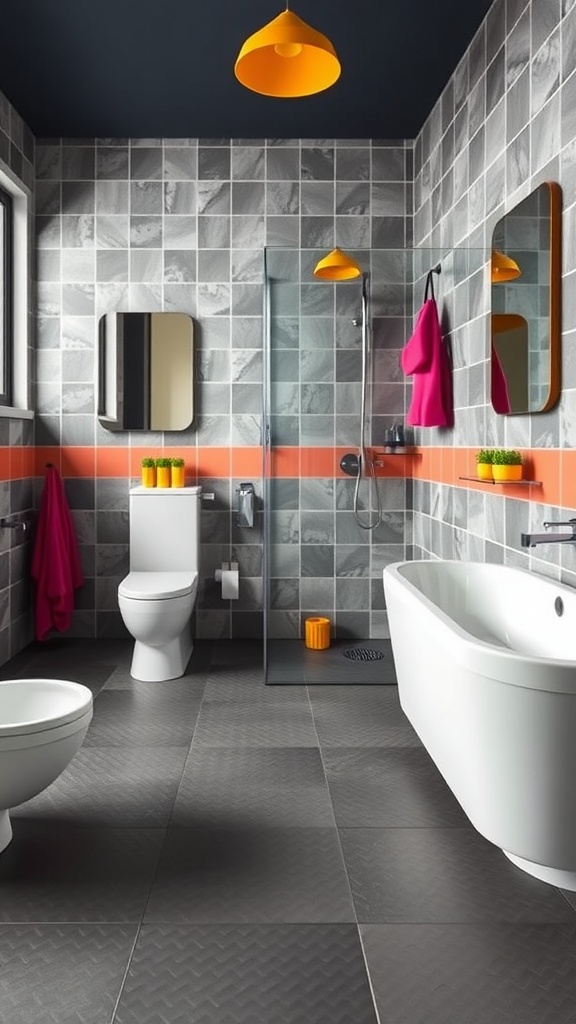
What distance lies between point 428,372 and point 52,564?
224 centimetres

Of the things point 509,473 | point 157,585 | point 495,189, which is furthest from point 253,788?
point 495,189

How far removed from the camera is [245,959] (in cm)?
186

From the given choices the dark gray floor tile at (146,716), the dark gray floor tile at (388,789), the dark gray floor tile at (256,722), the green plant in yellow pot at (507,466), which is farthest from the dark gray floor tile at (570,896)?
the dark gray floor tile at (146,716)

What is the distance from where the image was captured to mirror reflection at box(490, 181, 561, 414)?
2754mm

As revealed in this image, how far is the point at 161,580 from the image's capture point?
13.9ft

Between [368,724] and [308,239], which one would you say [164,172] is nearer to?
[308,239]

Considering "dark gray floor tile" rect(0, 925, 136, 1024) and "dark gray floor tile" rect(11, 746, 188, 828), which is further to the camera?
"dark gray floor tile" rect(11, 746, 188, 828)

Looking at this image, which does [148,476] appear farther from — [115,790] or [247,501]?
[115,790]

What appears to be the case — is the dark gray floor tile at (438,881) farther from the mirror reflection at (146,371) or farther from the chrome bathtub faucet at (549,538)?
the mirror reflection at (146,371)

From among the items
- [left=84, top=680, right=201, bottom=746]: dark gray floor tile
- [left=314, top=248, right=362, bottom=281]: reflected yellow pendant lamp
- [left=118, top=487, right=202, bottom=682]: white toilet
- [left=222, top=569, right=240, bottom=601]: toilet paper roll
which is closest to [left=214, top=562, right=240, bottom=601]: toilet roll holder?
[left=222, top=569, right=240, bottom=601]: toilet paper roll

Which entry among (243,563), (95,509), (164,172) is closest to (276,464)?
→ (243,563)

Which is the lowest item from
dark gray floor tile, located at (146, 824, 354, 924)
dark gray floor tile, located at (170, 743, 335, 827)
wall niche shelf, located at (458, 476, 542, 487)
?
dark gray floor tile, located at (146, 824, 354, 924)

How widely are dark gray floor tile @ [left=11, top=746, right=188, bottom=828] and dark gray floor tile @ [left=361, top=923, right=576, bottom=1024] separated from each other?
2.94 ft

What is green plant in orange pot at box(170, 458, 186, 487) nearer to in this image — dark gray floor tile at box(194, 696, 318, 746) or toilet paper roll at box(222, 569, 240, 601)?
toilet paper roll at box(222, 569, 240, 601)
